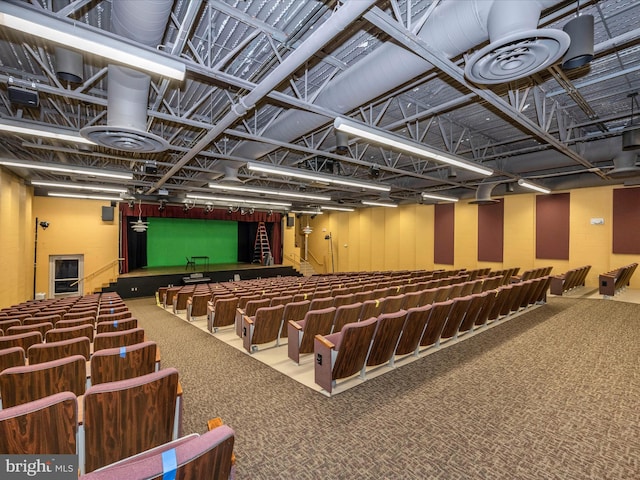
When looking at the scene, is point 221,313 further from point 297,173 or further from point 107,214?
point 107,214

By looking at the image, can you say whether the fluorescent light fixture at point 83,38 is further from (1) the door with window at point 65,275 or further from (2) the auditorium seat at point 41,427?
(1) the door with window at point 65,275

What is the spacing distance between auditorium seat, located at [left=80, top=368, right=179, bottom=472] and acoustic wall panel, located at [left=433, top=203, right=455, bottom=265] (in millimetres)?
16169

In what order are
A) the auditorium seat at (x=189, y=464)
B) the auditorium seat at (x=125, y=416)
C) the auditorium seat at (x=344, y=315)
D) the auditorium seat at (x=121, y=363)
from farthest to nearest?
the auditorium seat at (x=344, y=315), the auditorium seat at (x=121, y=363), the auditorium seat at (x=125, y=416), the auditorium seat at (x=189, y=464)

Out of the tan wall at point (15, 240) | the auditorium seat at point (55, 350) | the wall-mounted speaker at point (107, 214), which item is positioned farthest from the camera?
the wall-mounted speaker at point (107, 214)

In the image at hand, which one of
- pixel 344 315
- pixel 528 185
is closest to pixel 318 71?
pixel 344 315

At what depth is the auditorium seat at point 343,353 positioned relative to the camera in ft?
11.6

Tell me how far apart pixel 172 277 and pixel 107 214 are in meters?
4.15

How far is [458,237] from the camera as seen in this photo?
15914 millimetres

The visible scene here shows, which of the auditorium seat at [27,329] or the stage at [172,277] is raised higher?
the auditorium seat at [27,329]

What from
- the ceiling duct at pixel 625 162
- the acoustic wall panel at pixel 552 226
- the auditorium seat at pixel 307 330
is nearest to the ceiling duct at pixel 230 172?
the auditorium seat at pixel 307 330

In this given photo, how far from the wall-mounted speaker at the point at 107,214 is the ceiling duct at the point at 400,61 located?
1215 centimetres

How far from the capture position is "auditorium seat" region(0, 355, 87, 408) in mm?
2424

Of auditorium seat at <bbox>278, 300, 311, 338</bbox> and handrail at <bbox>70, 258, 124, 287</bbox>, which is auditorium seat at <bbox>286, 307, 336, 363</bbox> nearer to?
auditorium seat at <bbox>278, 300, 311, 338</bbox>

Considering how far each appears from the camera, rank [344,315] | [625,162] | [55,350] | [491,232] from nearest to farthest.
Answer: [55,350]
[344,315]
[625,162]
[491,232]
